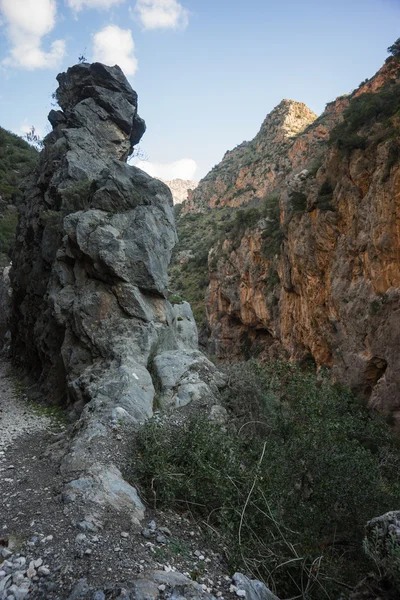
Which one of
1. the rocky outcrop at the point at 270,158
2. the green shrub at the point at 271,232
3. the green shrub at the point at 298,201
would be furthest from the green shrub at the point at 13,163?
the rocky outcrop at the point at 270,158

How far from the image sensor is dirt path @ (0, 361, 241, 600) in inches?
133

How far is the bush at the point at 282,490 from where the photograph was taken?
187 inches

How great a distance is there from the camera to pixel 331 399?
861 centimetres

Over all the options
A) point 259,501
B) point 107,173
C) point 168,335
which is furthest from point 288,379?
point 107,173

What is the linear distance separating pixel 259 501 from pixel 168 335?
272 inches

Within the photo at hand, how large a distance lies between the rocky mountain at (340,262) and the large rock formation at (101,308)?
7244mm

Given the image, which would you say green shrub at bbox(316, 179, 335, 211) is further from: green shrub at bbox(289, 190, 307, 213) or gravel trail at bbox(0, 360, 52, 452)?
gravel trail at bbox(0, 360, 52, 452)

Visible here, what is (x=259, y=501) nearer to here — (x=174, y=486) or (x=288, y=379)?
(x=174, y=486)

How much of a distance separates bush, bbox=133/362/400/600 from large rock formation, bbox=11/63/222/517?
828 mm

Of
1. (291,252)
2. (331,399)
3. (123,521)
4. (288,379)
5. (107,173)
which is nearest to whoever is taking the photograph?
(123,521)

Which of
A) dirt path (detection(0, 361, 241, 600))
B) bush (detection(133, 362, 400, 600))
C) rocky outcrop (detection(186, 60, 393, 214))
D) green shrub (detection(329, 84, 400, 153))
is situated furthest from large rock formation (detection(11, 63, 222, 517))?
rocky outcrop (detection(186, 60, 393, 214))

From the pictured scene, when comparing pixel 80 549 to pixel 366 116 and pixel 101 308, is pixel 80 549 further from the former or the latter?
pixel 366 116

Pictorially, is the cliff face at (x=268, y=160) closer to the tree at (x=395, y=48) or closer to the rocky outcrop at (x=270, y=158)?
the rocky outcrop at (x=270, y=158)

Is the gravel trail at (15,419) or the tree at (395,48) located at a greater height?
the tree at (395,48)
